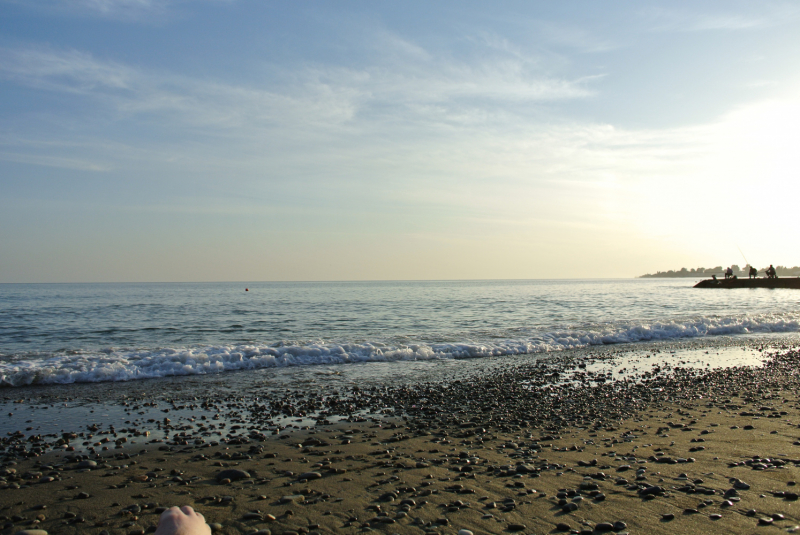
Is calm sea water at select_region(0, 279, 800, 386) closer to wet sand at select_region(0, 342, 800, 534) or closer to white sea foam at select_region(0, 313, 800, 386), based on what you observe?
white sea foam at select_region(0, 313, 800, 386)

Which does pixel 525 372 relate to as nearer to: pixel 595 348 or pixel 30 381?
pixel 595 348

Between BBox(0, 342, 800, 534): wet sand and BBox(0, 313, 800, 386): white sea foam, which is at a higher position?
BBox(0, 342, 800, 534): wet sand

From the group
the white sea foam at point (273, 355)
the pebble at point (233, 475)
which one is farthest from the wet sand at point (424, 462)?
the white sea foam at point (273, 355)

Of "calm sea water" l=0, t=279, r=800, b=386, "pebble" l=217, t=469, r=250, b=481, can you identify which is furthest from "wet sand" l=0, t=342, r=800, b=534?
"calm sea water" l=0, t=279, r=800, b=386

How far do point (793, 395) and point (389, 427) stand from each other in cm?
975

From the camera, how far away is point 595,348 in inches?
799

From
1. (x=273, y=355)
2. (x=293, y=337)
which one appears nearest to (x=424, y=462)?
(x=273, y=355)

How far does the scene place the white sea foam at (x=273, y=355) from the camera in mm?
14227

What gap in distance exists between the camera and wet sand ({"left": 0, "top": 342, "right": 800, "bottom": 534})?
4.93 metres

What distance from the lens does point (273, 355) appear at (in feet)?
57.8

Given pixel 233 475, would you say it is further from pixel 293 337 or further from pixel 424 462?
pixel 293 337

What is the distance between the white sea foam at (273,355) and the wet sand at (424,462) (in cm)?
235

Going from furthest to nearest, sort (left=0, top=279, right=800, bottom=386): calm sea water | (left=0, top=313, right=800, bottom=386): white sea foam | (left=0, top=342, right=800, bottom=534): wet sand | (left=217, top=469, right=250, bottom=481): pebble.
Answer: (left=0, top=279, right=800, bottom=386): calm sea water → (left=0, top=313, right=800, bottom=386): white sea foam → (left=217, top=469, right=250, bottom=481): pebble → (left=0, top=342, right=800, bottom=534): wet sand

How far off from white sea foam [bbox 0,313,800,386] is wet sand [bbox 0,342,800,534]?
2.35 m
